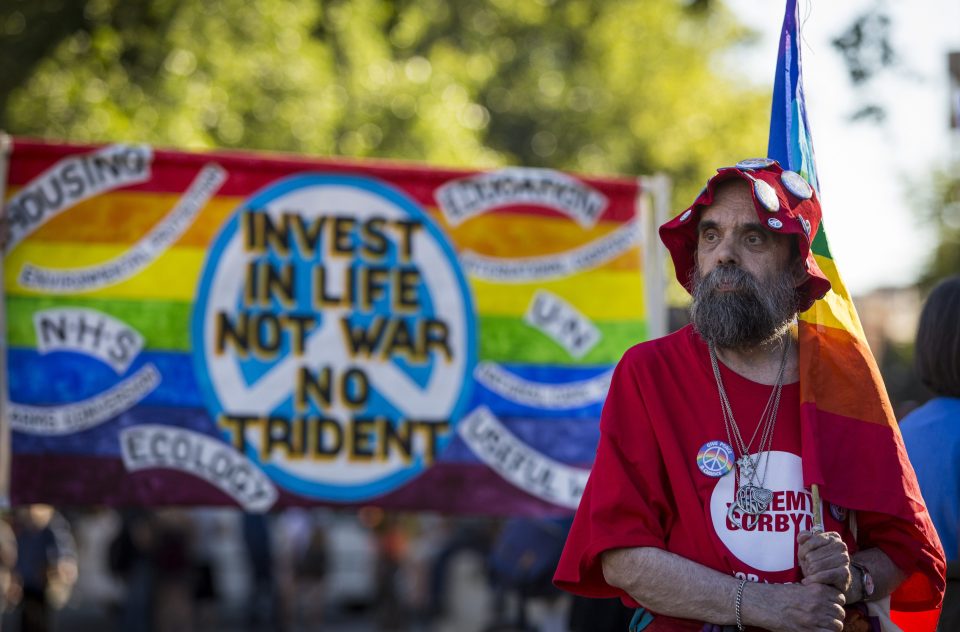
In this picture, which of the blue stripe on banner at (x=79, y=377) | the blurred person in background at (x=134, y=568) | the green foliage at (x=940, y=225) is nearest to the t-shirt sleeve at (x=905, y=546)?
the blue stripe on banner at (x=79, y=377)

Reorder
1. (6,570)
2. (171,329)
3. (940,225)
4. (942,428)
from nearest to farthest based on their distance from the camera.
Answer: (942,428), (171,329), (6,570), (940,225)

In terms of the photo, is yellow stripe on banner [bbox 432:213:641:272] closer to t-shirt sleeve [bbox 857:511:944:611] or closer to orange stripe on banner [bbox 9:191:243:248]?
orange stripe on banner [bbox 9:191:243:248]

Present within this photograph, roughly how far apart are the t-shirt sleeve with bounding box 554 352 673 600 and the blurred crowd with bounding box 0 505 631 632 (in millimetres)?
5379

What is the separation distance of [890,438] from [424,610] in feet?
51.3

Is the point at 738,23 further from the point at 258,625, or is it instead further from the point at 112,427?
the point at 112,427

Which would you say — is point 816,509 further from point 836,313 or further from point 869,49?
point 869,49

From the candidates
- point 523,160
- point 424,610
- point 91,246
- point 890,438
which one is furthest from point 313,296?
point 523,160

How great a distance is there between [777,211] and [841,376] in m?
0.45

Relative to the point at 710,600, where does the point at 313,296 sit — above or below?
above

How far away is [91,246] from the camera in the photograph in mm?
5621

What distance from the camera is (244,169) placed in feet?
18.9

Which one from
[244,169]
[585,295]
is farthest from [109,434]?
[585,295]

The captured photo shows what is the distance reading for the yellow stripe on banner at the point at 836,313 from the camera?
3408 millimetres

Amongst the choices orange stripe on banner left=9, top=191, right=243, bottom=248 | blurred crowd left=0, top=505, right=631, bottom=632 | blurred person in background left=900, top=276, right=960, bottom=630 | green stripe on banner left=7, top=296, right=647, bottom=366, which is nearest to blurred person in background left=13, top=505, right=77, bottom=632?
blurred crowd left=0, top=505, right=631, bottom=632
